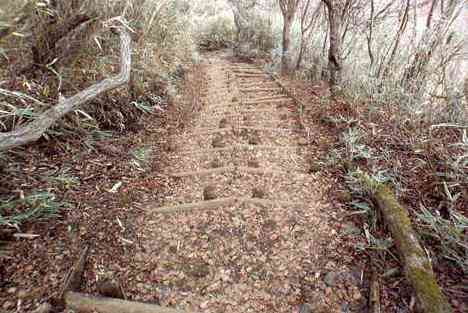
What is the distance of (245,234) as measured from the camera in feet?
6.42

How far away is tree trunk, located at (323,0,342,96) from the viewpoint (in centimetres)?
403

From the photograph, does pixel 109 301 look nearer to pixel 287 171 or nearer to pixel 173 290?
pixel 173 290

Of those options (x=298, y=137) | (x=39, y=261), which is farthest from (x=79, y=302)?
(x=298, y=137)

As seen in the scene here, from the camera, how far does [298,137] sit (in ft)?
10.8

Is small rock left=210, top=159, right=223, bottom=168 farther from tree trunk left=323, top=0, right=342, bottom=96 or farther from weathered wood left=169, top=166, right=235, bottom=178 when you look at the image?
tree trunk left=323, top=0, right=342, bottom=96

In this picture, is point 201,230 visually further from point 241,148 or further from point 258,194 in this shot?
point 241,148

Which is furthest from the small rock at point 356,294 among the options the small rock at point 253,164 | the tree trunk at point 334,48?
the tree trunk at point 334,48

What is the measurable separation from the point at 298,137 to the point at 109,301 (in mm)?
2568

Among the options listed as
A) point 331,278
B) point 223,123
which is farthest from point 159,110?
point 331,278

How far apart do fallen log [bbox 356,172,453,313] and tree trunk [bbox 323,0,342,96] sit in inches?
96.5

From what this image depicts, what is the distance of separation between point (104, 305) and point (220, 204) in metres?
1.05

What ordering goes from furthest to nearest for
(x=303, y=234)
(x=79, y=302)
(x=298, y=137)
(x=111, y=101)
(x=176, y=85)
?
(x=176, y=85) < (x=298, y=137) < (x=111, y=101) < (x=303, y=234) < (x=79, y=302)

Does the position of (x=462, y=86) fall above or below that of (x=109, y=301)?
above

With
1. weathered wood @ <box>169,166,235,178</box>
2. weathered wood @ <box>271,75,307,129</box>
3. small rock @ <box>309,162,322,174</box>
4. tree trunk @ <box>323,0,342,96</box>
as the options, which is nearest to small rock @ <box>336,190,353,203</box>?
small rock @ <box>309,162,322,174</box>
